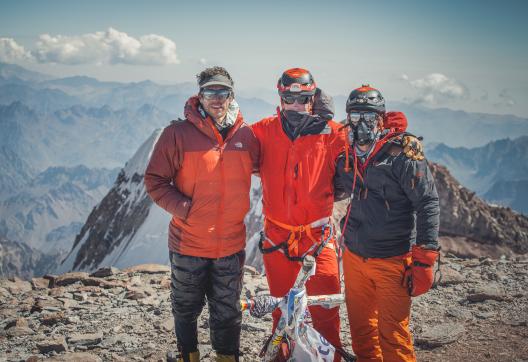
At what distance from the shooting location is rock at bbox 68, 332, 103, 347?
7616mm

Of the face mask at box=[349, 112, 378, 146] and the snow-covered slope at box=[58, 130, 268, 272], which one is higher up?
the face mask at box=[349, 112, 378, 146]

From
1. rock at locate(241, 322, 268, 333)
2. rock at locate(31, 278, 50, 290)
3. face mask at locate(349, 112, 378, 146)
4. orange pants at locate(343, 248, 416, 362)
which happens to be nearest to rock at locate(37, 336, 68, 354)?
rock at locate(241, 322, 268, 333)

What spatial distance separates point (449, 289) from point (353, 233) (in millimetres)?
6125

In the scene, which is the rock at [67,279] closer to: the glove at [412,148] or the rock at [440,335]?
the rock at [440,335]

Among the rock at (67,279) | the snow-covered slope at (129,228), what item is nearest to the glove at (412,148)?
the rock at (67,279)

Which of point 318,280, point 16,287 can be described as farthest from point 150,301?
point 318,280

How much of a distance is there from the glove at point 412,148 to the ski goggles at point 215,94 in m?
2.77

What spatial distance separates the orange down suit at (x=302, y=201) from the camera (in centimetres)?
618

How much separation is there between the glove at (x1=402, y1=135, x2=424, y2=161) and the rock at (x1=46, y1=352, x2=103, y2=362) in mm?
6463

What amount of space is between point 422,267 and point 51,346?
23.1ft

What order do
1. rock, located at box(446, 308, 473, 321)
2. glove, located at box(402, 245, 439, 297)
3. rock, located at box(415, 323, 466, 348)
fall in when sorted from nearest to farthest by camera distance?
glove, located at box(402, 245, 439, 297) → rock, located at box(415, 323, 466, 348) → rock, located at box(446, 308, 473, 321)

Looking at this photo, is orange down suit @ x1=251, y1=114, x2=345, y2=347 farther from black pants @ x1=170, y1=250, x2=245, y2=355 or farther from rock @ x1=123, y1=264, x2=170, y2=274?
rock @ x1=123, y1=264, x2=170, y2=274

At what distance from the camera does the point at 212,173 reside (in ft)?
19.2

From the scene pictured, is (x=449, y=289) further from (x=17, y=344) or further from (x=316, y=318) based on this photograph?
(x=17, y=344)
